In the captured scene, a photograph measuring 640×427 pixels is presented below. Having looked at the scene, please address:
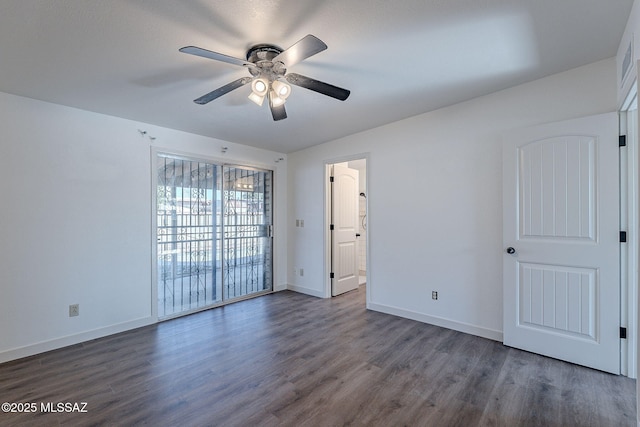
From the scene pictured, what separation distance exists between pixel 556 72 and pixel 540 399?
2.75 m

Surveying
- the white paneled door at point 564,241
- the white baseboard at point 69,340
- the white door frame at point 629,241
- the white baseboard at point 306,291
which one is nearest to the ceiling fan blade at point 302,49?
the white paneled door at point 564,241

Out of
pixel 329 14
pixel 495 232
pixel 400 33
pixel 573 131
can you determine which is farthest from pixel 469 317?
pixel 329 14

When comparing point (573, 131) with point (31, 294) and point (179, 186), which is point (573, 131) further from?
point (31, 294)

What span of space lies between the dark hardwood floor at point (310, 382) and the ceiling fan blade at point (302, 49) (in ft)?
7.62

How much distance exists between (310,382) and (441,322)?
1886mm

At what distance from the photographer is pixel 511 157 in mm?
2850

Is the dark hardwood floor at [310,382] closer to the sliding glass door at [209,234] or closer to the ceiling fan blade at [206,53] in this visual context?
the sliding glass door at [209,234]

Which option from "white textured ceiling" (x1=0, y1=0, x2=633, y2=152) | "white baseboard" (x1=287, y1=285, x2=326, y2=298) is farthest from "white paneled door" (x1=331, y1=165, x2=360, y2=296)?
"white textured ceiling" (x1=0, y1=0, x2=633, y2=152)

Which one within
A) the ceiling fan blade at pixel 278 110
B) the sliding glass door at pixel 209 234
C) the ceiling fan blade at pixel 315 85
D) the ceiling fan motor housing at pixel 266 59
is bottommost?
the sliding glass door at pixel 209 234

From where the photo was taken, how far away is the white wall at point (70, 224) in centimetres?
274

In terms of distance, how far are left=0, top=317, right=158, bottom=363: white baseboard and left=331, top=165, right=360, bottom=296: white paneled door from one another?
106 inches

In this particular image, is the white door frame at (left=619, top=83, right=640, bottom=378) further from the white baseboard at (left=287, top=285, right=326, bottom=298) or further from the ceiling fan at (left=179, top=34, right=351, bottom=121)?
the white baseboard at (left=287, top=285, right=326, bottom=298)

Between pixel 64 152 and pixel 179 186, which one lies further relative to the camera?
pixel 179 186

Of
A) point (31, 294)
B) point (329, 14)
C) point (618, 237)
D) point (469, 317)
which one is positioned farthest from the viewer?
point (469, 317)
